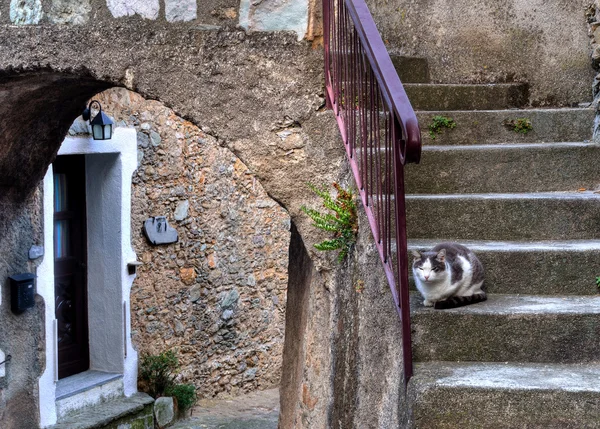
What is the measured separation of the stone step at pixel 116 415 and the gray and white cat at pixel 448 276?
497cm

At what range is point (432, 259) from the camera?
3.07 m

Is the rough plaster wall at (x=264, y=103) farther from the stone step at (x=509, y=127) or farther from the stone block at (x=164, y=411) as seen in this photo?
the stone block at (x=164, y=411)

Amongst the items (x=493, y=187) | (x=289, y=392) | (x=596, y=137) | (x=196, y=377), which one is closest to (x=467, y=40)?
(x=596, y=137)

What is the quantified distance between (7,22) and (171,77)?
0.98 m

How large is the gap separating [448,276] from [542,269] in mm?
560

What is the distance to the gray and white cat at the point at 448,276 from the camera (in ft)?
10.0

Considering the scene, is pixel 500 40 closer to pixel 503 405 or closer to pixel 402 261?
pixel 402 261

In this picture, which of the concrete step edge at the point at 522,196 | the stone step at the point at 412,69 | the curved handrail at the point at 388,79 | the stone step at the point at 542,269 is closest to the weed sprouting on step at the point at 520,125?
the concrete step edge at the point at 522,196

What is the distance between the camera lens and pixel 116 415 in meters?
7.67

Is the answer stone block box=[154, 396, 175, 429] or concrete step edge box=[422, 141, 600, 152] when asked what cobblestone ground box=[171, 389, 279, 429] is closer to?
stone block box=[154, 396, 175, 429]

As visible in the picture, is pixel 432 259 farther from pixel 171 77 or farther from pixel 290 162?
pixel 171 77

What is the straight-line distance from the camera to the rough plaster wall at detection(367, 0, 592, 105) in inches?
200

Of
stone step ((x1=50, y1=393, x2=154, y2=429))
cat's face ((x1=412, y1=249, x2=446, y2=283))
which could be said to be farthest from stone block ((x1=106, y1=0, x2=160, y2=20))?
stone step ((x1=50, y1=393, x2=154, y2=429))

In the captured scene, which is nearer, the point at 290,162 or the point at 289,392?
the point at 290,162
